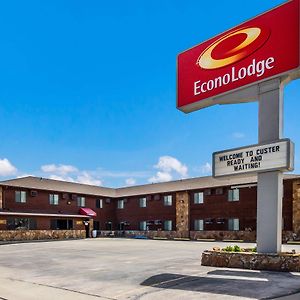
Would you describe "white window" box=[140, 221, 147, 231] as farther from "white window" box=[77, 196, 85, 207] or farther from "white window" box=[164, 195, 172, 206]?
"white window" box=[77, 196, 85, 207]

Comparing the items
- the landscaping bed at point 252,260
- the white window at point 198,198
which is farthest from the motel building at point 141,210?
the landscaping bed at point 252,260

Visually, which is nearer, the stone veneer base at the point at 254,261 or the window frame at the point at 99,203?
the stone veneer base at the point at 254,261

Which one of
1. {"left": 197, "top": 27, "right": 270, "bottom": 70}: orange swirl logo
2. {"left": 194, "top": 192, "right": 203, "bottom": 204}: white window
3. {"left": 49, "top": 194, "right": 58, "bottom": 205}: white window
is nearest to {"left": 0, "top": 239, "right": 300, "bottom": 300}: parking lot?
{"left": 197, "top": 27, "right": 270, "bottom": 70}: orange swirl logo

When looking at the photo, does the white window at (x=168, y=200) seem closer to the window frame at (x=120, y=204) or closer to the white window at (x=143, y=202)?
the white window at (x=143, y=202)

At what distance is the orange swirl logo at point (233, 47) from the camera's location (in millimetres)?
14728

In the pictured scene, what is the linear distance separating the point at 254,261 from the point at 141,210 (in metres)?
39.5

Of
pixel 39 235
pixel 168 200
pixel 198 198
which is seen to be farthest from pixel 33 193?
pixel 198 198

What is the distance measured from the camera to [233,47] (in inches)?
612

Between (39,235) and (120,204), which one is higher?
(120,204)

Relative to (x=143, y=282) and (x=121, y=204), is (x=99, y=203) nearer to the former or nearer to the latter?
(x=121, y=204)

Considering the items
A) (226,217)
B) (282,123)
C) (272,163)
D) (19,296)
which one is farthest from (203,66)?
(226,217)

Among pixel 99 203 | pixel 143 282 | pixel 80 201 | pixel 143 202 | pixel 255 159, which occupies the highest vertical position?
pixel 255 159

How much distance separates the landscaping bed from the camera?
12.9 metres

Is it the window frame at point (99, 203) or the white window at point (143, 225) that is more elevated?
the window frame at point (99, 203)
